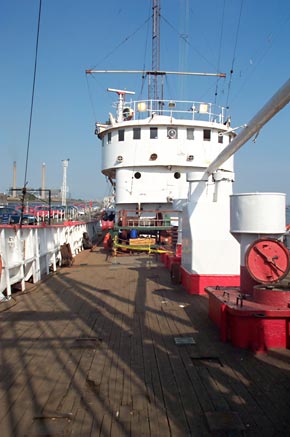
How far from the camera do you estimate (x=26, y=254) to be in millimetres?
9234

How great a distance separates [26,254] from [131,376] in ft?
19.6

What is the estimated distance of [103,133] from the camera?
71.2 ft

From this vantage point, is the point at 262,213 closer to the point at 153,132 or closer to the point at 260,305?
the point at 260,305

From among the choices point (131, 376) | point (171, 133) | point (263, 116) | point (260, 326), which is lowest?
point (131, 376)

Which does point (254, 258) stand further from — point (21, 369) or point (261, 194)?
point (21, 369)

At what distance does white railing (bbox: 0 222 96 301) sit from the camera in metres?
7.62

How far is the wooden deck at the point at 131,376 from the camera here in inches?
120

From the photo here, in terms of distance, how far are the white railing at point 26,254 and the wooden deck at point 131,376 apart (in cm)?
92

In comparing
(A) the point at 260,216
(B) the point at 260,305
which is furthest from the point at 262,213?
(B) the point at 260,305

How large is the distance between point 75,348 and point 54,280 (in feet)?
19.2

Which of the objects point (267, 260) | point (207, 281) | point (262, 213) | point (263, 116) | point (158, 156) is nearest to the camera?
point (267, 260)

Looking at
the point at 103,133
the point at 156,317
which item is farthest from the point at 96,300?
the point at 103,133

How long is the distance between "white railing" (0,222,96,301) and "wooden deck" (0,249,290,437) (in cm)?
92

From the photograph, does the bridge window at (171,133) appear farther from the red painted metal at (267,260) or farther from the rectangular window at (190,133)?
the red painted metal at (267,260)
